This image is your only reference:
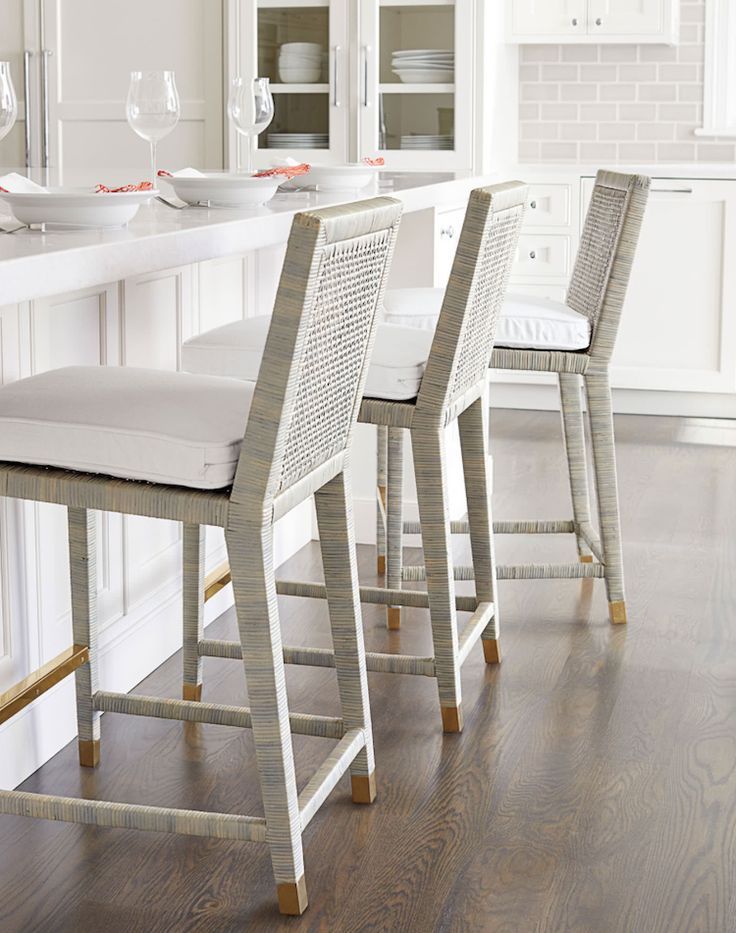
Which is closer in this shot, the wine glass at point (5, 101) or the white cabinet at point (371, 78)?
the wine glass at point (5, 101)

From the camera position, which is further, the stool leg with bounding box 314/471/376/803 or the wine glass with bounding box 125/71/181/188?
the wine glass with bounding box 125/71/181/188

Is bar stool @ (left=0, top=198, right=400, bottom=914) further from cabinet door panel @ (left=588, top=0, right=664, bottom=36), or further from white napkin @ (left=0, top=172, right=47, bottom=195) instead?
cabinet door panel @ (left=588, top=0, right=664, bottom=36)

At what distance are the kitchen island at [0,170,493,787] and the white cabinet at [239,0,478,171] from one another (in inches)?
67.1

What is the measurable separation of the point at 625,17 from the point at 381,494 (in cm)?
286

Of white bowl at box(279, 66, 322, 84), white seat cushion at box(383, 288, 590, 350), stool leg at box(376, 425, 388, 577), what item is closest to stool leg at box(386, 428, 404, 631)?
stool leg at box(376, 425, 388, 577)

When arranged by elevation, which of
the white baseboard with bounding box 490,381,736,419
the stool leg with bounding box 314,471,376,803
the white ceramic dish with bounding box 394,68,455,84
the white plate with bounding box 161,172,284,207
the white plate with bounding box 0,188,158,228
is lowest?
the white baseboard with bounding box 490,381,736,419

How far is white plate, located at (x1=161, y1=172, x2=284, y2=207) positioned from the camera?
2.19m

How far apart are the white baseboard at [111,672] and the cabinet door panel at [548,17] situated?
3117mm

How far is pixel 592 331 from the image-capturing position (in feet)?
9.25

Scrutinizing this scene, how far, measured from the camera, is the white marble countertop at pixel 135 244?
143cm

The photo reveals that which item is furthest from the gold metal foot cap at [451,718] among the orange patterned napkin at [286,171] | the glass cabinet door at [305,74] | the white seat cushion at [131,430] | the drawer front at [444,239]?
the glass cabinet door at [305,74]

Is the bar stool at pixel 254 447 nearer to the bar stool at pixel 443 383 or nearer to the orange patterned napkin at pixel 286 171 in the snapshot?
the bar stool at pixel 443 383

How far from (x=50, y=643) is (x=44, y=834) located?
37 centimetres

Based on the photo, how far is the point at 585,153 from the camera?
560 cm
